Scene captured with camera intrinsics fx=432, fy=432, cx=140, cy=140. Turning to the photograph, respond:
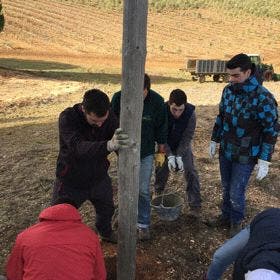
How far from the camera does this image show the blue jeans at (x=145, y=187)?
13.0 ft

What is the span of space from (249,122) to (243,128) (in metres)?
0.08

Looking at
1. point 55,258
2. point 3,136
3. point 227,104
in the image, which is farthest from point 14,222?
point 3,136

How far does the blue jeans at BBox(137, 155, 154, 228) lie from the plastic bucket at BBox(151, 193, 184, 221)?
128 mm

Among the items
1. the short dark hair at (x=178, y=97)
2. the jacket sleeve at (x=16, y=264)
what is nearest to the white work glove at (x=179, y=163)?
the short dark hair at (x=178, y=97)

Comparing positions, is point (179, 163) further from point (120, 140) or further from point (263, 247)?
point (263, 247)

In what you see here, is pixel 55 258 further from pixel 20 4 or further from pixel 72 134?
pixel 20 4

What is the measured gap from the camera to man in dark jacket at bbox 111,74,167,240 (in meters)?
3.87

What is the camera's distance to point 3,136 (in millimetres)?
8336

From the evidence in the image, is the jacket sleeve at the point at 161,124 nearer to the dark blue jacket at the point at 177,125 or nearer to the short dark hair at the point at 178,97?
the short dark hair at the point at 178,97

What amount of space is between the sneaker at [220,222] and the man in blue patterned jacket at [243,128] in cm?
21

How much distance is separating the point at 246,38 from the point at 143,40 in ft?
95.2

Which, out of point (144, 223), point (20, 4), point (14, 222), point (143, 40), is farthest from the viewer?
point (20, 4)

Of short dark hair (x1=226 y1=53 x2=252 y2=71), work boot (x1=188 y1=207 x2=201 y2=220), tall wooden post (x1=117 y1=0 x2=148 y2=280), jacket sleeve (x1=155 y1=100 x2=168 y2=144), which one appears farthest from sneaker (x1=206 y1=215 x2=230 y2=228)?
short dark hair (x1=226 y1=53 x2=252 y2=71)

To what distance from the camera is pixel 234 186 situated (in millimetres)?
4055
